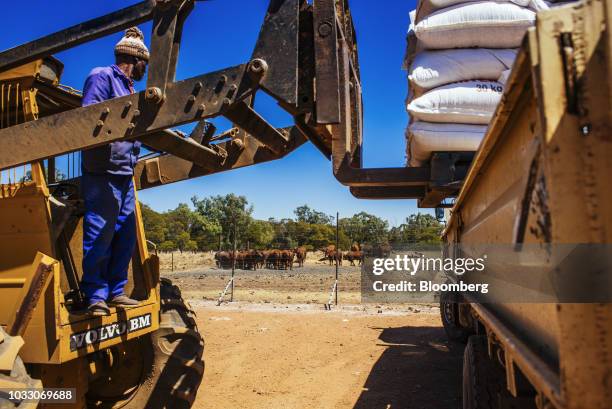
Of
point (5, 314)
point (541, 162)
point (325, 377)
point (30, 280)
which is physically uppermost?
point (541, 162)

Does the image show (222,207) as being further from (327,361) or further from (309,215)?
(327,361)

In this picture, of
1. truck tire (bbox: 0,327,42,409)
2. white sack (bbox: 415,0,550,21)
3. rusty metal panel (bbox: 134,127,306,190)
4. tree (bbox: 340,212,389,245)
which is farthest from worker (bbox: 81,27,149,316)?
tree (bbox: 340,212,389,245)

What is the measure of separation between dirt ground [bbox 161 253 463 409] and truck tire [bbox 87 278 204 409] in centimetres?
145

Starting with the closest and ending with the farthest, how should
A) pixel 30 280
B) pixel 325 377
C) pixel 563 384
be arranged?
pixel 563 384, pixel 30 280, pixel 325 377

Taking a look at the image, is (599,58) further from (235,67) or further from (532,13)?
(532,13)

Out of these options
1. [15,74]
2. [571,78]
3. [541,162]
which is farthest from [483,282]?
[15,74]

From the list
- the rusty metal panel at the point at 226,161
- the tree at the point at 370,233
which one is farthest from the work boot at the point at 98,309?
the tree at the point at 370,233

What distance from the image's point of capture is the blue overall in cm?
314

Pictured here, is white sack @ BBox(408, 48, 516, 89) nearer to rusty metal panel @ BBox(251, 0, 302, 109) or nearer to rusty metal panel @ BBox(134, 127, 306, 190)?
rusty metal panel @ BBox(134, 127, 306, 190)

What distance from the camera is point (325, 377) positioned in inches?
238

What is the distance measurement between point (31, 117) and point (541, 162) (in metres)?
2.88

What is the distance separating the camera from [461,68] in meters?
4.61

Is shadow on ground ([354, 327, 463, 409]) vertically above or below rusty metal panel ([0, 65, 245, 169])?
below

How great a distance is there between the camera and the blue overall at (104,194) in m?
3.14
